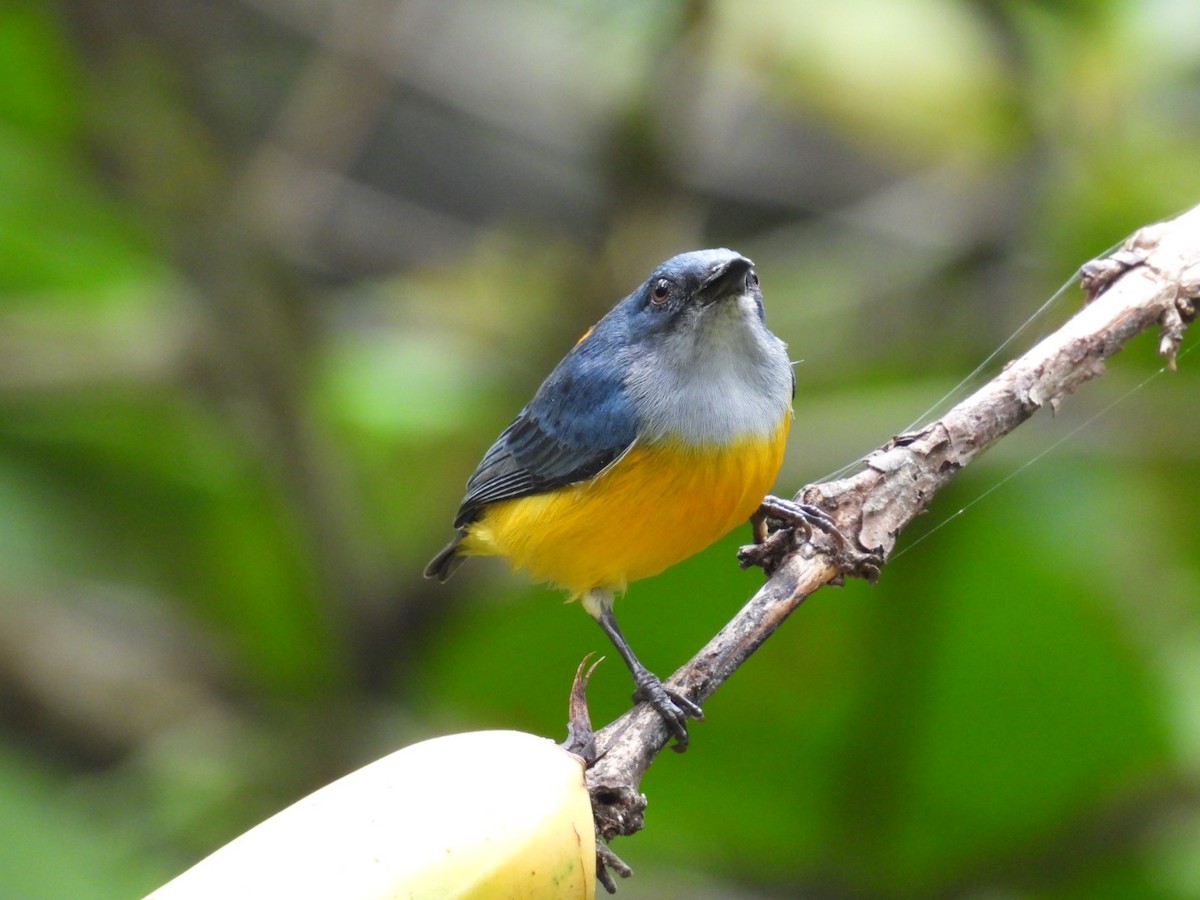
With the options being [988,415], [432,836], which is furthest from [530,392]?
[432,836]

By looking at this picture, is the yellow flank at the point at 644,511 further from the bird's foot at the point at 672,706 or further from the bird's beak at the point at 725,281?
the bird's foot at the point at 672,706

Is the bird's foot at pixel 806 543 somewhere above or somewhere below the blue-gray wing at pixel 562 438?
below

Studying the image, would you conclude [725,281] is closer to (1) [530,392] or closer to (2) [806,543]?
(2) [806,543]

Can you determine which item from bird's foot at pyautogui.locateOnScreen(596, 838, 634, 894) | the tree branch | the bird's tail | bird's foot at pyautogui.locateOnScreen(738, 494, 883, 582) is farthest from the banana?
the bird's tail

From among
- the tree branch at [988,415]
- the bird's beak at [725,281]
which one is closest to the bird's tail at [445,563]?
the bird's beak at [725,281]

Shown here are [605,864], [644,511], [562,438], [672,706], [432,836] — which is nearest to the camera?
[432,836]

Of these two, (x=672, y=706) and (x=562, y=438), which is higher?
(x=562, y=438)
